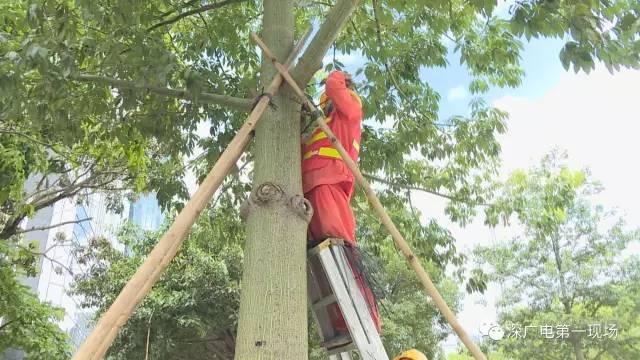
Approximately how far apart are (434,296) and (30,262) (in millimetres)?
8197

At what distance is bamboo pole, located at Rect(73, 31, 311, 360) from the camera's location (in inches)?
A: 78.1

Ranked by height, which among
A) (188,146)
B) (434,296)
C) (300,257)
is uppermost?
(188,146)

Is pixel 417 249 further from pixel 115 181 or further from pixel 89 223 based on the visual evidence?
pixel 89 223

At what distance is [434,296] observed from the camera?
2750 millimetres

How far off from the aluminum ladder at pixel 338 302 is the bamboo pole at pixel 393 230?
29 cm

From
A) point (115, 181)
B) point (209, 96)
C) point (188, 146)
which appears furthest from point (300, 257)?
point (115, 181)

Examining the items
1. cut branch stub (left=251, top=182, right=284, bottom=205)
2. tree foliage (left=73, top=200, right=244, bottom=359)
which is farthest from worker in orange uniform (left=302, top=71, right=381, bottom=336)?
tree foliage (left=73, top=200, right=244, bottom=359)

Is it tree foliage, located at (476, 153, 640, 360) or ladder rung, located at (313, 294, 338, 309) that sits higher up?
tree foliage, located at (476, 153, 640, 360)

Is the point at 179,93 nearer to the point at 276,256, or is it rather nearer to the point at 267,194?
the point at 267,194

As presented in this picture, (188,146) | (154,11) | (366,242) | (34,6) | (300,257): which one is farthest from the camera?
(366,242)

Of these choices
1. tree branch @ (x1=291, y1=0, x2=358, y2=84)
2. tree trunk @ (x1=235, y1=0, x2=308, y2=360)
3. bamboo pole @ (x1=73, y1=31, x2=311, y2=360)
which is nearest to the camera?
bamboo pole @ (x1=73, y1=31, x2=311, y2=360)

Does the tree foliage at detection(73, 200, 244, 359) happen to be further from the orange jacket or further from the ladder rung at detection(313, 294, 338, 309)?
the ladder rung at detection(313, 294, 338, 309)

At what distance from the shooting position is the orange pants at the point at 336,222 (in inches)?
114

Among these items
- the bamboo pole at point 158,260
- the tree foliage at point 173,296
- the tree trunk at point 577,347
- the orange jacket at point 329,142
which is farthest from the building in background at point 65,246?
the tree trunk at point 577,347
